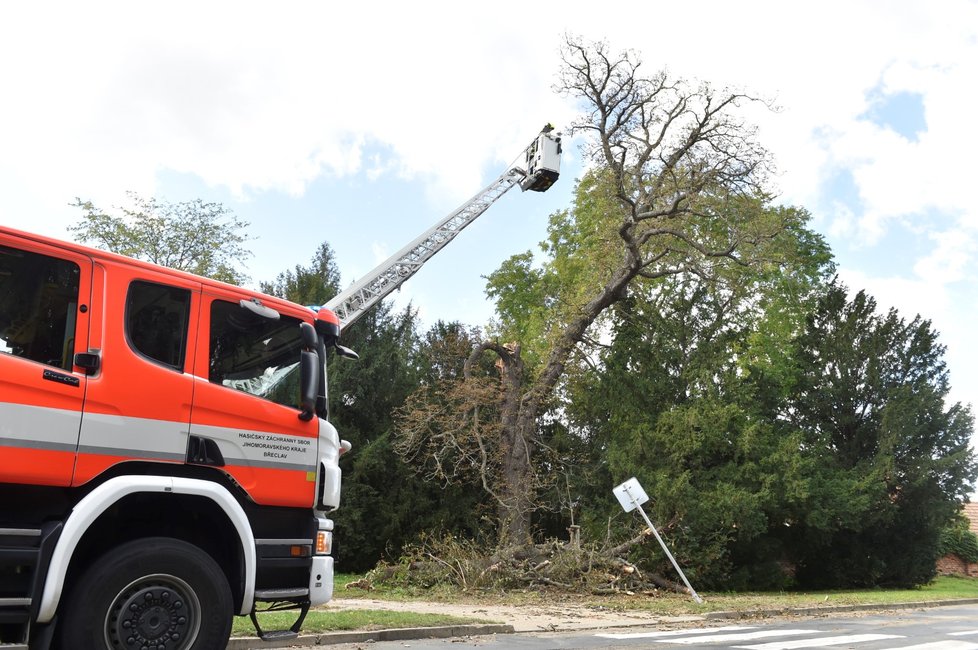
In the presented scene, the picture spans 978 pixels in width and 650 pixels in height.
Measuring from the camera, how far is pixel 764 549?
25.4 meters

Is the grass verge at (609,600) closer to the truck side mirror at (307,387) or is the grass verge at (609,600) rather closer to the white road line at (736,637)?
the white road line at (736,637)

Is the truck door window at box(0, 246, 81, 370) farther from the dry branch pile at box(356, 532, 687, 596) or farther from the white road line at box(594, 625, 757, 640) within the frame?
the dry branch pile at box(356, 532, 687, 596)

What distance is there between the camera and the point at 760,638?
1095 cm

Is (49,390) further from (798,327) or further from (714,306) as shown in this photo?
(798,327)

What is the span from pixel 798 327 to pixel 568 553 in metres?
18.4

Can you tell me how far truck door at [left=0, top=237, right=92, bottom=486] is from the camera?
5328mm

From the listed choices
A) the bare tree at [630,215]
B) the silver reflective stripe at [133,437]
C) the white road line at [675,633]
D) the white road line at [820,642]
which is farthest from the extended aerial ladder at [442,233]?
the silver reflective stripe at [133,437]

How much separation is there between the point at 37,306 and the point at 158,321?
0.82 meters

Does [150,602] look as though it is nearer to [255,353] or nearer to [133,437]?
[133,437]

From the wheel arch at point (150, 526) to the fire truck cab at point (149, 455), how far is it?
0.04ft

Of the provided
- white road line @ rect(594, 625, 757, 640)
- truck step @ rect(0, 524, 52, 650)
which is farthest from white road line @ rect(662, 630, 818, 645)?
truck step @ rect(0, 524, 52, 650)

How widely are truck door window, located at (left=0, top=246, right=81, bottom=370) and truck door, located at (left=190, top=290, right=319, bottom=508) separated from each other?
0.94 metres

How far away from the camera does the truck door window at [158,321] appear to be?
608 cm

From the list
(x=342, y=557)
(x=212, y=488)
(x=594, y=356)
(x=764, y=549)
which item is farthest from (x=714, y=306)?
(x=212, y=488)
